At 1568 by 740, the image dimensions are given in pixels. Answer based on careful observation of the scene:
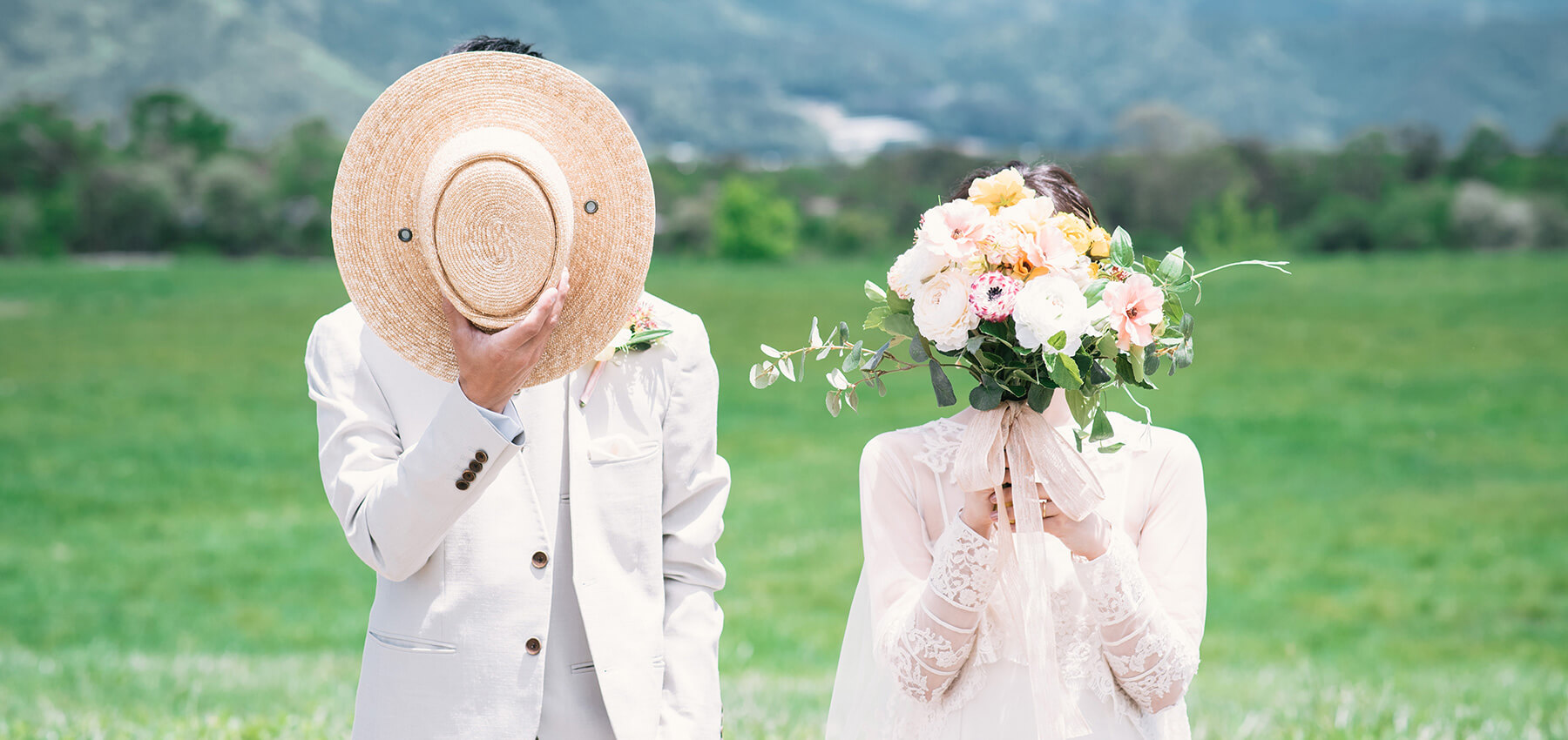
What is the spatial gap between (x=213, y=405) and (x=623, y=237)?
109 feet

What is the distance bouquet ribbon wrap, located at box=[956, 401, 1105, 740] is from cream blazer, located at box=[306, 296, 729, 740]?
2.56 ft

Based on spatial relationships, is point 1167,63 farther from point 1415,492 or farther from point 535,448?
point 535,448

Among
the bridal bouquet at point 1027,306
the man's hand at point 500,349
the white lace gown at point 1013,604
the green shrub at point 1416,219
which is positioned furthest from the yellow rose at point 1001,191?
the green shrub at point 1416,219

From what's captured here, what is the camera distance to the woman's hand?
327cm

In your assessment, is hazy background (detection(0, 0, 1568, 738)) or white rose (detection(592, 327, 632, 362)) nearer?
white rose (detection(592, 327, 632, 362))

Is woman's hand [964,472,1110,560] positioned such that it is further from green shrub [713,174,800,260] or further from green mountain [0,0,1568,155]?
green mountain [0,0,1568,155]

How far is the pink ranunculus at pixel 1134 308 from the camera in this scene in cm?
303

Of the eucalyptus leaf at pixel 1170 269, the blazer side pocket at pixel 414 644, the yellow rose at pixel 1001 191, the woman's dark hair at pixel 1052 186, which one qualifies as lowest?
the blazer side pocket at pixel 414 644

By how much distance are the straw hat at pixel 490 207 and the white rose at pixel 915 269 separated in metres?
0.61

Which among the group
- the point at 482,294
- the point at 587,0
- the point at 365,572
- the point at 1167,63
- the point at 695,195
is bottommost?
the point at 365,572

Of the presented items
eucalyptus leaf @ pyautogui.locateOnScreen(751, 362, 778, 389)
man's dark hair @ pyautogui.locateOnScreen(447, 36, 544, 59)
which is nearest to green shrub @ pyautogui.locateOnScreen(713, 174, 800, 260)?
man's dark hair @ pyautogui.locateOnScreen(447, 36, 544, 59)

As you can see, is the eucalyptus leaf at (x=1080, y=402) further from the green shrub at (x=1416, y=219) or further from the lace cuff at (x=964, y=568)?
the green shrub at (x=1416, y=219)

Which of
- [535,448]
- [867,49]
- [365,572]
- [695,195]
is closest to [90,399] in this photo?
[365,572]

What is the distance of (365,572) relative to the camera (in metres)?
21.2
